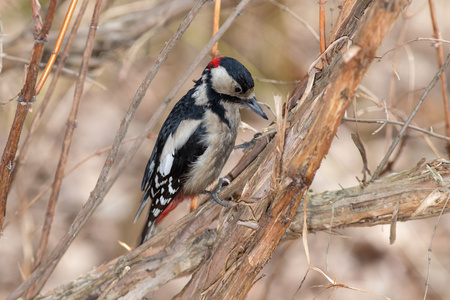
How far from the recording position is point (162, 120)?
14.6 feet

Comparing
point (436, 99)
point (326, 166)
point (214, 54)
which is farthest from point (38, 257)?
point (436, 99)

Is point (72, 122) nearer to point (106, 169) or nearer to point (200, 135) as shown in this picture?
point (106, 169)

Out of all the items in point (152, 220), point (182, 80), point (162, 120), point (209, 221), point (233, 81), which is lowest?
point (209, 221)

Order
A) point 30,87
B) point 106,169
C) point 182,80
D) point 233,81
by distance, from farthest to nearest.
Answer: point 233,81
point 106,169
point 182,80
point 30,87

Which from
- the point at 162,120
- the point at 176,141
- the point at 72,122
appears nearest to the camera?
the point at 72,122

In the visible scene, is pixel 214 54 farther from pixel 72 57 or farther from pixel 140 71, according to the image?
pixel 140 71

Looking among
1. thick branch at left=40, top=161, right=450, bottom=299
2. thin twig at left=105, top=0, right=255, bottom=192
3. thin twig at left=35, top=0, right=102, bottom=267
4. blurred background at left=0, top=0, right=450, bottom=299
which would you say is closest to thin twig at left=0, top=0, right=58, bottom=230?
thin twig at left=35, top=0, right=102, bottom=267

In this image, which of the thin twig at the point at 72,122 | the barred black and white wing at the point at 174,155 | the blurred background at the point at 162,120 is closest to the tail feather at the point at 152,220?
the barred black and white wing at the point at 174,155

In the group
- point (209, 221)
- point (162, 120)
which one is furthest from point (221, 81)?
point (162, 120)

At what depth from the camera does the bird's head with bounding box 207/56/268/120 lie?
97.3 inches

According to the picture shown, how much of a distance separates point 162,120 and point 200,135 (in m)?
1.94

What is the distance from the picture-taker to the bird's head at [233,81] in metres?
2.47

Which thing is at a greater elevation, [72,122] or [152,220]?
[72,122]

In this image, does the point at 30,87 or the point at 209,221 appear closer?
the point at 30,87
